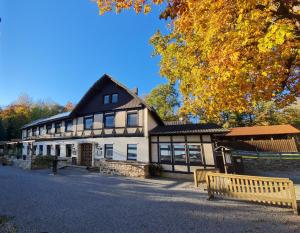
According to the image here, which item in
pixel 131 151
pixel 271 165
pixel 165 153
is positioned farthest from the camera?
pixel 271 165

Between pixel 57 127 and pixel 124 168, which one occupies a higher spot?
pixel 57 127

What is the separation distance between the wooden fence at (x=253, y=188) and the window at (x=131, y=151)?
29.7ft

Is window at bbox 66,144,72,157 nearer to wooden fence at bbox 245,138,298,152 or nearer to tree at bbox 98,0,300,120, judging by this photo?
tree at bbox 98,0,300,120

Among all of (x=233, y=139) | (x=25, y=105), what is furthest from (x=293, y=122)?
(x=25, y=105)

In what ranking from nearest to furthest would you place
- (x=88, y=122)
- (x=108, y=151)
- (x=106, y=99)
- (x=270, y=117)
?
(x=108, y=151)
(x=106, y=99)
(x=88, y=122)
(x=270, y=117)

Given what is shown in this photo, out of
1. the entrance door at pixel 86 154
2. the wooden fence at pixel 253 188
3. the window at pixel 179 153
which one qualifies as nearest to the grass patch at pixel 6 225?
the wooden fence at pixel 253 188

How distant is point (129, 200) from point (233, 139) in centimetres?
2449

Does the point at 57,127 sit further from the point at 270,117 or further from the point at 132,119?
the point at 270,117

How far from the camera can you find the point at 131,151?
641 inches

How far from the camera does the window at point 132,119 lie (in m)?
16.7

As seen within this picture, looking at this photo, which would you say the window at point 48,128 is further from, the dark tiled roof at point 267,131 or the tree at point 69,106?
the dark tiled roof at point 267,131

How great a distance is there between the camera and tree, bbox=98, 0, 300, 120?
4.45 m

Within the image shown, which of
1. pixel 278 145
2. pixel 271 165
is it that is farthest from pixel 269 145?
pixel 271 165

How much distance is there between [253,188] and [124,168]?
33.7ft
